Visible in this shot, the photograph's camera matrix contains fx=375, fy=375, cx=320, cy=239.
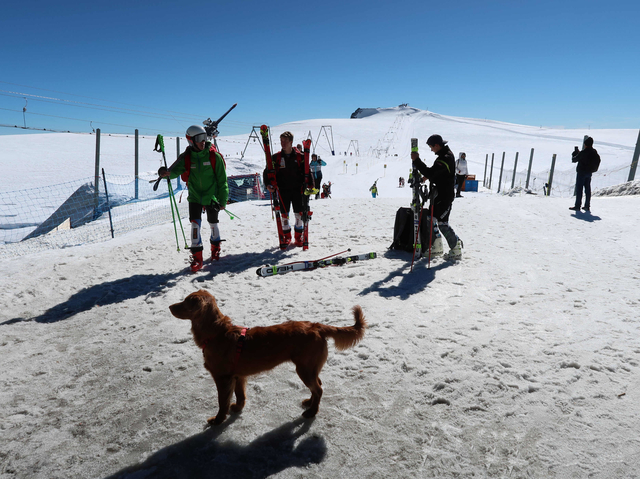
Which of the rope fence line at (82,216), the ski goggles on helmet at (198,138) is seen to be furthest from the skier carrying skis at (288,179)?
the rope fence line at (82,216)

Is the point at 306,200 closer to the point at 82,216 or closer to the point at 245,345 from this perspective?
the point at 245,345

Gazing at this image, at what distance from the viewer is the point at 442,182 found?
5.89 meters

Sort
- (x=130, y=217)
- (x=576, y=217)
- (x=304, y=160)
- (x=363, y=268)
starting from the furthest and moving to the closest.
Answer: (x=130, y=217) < (x=576, y=217) < (x=304, y=160) < (x=363, y=268)

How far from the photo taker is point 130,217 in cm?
1213

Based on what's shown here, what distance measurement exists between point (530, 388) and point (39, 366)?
4225mm

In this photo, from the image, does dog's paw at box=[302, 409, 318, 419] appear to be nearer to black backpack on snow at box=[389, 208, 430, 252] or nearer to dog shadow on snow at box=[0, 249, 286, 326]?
dog shadow on snow at box=[0, 249, 286, 326]

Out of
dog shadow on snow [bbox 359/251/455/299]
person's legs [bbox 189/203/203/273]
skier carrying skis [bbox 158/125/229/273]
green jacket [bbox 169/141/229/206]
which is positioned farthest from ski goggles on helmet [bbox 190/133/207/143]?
dog shadow on snow [bbox 359/251/455/299]

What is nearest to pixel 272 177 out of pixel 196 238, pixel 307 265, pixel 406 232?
pixel 196 238

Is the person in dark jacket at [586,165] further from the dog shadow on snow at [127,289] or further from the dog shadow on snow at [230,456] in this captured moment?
the dog shadow on snow at [230,456]

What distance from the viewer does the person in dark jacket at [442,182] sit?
5793mm

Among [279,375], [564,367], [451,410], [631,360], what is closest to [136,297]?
[279,375]

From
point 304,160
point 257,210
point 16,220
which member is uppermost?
point 304,160

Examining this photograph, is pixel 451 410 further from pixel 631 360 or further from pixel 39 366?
pixel 39 366

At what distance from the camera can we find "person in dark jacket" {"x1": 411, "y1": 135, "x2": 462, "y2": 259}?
5793mm
